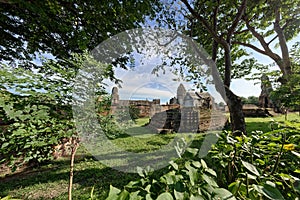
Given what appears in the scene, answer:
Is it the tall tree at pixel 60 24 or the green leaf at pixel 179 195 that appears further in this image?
the tall tree at pixel 60 24

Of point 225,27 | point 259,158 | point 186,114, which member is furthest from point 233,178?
point 186,114

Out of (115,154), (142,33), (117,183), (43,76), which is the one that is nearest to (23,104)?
(43,76)

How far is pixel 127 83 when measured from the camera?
2615mm

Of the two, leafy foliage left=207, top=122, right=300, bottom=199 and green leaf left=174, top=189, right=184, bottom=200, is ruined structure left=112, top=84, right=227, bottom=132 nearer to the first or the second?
leafy foliage left=207, top=122, right=300, bottom=199

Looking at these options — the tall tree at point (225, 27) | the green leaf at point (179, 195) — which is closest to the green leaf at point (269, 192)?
the green leaf at point (179, 195)

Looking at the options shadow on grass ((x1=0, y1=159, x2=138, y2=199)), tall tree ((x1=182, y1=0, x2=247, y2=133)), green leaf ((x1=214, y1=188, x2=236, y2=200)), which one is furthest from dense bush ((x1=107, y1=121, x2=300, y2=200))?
tall tree ((x1=182, y1=0, x2=247, y2=133))

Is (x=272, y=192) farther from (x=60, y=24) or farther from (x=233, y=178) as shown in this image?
(x=60, y=24)

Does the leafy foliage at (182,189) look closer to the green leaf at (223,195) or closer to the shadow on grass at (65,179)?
the green leaf at (223,195)

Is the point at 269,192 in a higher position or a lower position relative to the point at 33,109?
lower

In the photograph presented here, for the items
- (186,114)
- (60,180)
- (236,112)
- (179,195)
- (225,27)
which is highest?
(225,27)

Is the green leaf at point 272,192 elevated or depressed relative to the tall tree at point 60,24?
depressed

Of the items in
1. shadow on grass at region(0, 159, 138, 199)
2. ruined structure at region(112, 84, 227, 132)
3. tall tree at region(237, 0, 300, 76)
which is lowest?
shadow on grass at region(0, 159, 138, 199)

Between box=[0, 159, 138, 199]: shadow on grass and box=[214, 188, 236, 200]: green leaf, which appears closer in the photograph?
box=[214, 188, 236, 200]: green leaf

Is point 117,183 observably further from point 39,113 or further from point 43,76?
point 43,76
